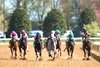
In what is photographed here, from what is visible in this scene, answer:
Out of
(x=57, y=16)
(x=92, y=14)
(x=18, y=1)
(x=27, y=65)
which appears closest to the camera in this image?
(x=27, y=65)

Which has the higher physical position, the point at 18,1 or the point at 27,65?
the point at 18,1

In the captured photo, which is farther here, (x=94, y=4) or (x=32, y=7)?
(x=94, y=4)

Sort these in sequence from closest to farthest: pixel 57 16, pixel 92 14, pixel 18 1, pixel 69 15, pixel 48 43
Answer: pixel 48 43 → pixel 57 16 → pixel 92 14 → pixel 18 1 → pixel 69 15

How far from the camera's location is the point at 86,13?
241 ft

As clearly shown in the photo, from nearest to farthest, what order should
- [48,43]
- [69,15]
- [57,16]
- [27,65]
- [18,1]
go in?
1. [27,65]
2. [48,43]
3. [57,16]
4. [18,1]
5. [69,15]

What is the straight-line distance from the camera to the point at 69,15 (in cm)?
9131

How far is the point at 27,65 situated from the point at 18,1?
60.5 m

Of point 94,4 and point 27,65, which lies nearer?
point 27,65

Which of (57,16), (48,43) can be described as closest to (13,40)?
(48,43)

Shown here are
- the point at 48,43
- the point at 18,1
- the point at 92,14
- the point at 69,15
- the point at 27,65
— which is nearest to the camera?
the point at 27,65

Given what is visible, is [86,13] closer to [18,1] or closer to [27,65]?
[18,1]

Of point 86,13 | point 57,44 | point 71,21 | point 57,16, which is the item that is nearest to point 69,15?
point 71,21

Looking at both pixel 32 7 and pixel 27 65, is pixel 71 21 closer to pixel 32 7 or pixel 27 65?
pixel 32 7

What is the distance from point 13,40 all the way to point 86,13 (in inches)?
1674
